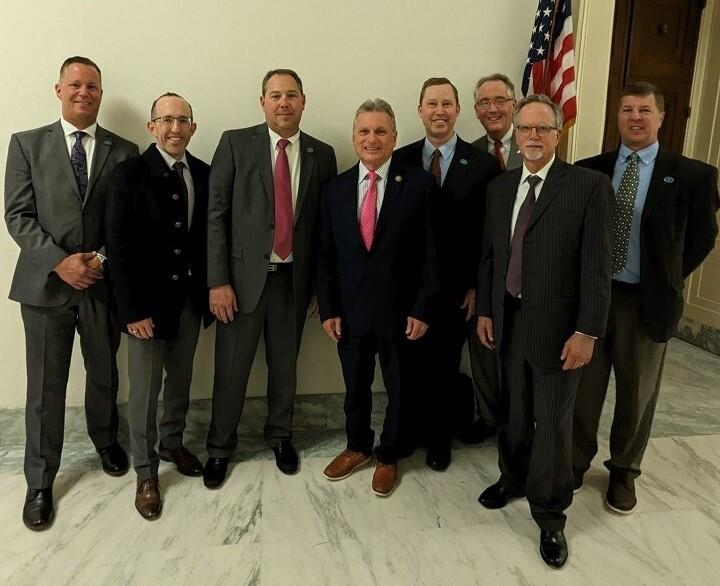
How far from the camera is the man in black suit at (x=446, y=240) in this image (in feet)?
8.47

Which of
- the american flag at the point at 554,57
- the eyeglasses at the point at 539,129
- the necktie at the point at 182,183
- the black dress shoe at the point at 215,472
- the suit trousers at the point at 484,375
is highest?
the american flag at the point at 554,57

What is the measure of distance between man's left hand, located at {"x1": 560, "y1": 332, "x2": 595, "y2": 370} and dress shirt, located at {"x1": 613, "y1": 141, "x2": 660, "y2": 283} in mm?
480

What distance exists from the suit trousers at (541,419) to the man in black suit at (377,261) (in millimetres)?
431

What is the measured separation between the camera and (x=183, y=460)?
2.75 m

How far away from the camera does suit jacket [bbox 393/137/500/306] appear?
8.47 ft

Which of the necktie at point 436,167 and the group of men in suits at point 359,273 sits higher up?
the necktie at point 436,167

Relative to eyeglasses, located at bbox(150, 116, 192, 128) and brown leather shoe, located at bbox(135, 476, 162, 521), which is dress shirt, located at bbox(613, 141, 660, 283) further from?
brown leather shoe, located at bbox(135, 476, 162, 521)

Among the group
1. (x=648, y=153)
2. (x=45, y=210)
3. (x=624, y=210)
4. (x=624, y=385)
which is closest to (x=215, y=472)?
(x=45, y=210)

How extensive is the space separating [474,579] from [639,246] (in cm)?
149

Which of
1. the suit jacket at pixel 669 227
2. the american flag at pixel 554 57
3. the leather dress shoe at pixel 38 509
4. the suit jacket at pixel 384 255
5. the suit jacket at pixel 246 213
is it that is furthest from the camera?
the american flag at pixel 554 57

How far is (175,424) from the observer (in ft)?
9.07

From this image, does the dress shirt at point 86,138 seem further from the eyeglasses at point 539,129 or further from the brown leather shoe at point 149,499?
the eyeglasses at point 539,129

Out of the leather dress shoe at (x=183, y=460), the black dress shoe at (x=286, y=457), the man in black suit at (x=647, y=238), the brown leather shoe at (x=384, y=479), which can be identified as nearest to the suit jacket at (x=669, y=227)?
the man in black suit at (x=647, y=238)

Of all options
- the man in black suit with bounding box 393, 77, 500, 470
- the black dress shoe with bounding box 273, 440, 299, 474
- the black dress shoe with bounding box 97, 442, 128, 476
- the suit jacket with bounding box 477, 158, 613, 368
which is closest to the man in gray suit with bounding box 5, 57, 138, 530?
the black dress shoe with bounding box 97, 442, 128, 476
